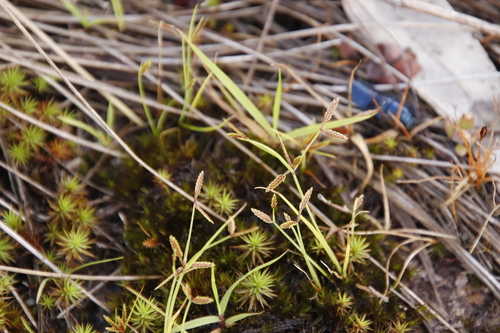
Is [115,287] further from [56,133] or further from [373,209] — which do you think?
[373,209]

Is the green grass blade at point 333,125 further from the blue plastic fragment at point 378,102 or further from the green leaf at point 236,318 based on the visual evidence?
the green leaf at point 236,318

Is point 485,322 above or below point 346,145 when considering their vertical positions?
below

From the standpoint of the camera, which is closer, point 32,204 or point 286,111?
point 32,204

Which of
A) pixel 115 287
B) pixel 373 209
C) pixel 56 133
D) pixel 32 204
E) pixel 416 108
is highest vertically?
pixel 416 108

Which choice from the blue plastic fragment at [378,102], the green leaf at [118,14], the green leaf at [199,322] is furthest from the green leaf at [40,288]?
the blue plastic fragment at [378,102]

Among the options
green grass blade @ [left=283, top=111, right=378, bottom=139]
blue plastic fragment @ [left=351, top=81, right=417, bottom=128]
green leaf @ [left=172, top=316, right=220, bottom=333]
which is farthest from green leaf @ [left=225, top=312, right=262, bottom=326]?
blue plastic fragment @ [left=351, top=81, right=417, bottom=128]

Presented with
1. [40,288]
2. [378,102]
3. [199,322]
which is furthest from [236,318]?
[378,102]

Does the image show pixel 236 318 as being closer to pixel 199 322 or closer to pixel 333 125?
pixel 199 322

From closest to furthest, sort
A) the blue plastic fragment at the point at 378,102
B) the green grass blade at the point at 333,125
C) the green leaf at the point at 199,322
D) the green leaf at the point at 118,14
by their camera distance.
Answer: the green leaf at the point at 199,322 < the green grass blade at the point at 333,125 < the blue plastic fragment at the point at 378,102 < the green leaf at the point at 118,14

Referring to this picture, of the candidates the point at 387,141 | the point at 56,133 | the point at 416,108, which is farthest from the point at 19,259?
the point at 416,108
